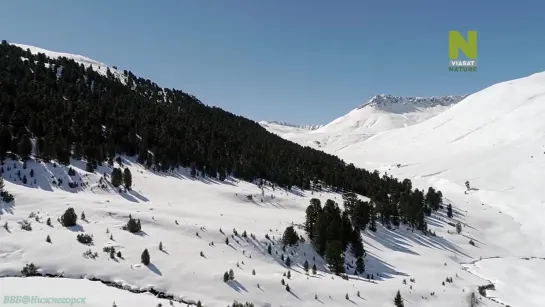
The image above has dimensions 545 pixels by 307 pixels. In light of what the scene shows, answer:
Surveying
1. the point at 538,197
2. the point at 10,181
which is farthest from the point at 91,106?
the point at 538,197

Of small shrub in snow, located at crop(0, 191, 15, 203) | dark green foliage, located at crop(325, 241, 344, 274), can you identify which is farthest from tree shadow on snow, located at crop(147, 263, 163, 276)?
small shrub in snow, located at crop(0, 191, 15, 203)

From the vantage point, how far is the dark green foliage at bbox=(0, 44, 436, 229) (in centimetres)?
7719

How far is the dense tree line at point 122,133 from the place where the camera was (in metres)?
77.1

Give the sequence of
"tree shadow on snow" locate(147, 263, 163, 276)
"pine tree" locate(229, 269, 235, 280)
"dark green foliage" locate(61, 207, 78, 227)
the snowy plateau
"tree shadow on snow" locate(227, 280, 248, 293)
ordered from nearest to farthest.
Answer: the snowy plateau → "tree shadow on snow" locate(147, 263, 163, 276) → "tree shadow on snow" locate(227, 280, 248, 293) → "pine tree" locate(229, 269, 235, 280) → "dark green foliage" locate(61, 207, 78, 227)

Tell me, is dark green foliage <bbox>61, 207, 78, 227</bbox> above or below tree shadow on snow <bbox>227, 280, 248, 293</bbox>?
above

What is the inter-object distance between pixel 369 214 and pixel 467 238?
30150mm

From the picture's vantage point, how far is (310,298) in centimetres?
3328

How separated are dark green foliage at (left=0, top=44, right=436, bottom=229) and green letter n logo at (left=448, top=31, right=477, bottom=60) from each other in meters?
38.3

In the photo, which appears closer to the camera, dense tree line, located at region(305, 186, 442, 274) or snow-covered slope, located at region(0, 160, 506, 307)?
snow-covered slope, located at region(0, 160, 506, 307)

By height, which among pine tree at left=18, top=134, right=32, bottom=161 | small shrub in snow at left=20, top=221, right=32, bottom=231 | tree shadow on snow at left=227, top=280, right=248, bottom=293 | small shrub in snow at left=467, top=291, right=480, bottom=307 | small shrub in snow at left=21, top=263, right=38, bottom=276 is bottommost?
small shrub in snow at left=467, top=291, right=480, bottom=307

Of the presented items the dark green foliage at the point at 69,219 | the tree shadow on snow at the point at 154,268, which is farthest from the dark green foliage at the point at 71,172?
the tree shadow on snow at the point at 154,268

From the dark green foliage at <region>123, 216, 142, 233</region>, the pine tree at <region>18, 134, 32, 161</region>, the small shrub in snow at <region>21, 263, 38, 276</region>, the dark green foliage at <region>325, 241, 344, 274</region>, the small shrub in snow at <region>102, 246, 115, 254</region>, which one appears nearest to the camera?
the small shrub in snow at <region>21, 263, 38, 276</region>

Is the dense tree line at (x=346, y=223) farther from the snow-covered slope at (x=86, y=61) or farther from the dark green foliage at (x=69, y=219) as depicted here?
the snow-covered slope at (x=86, y=61)

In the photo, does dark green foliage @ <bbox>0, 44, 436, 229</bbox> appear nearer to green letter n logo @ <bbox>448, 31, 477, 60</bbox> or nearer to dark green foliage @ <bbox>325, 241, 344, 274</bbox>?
dark green foliage @ <bbox>325, 241, 344, 274</bbox>
